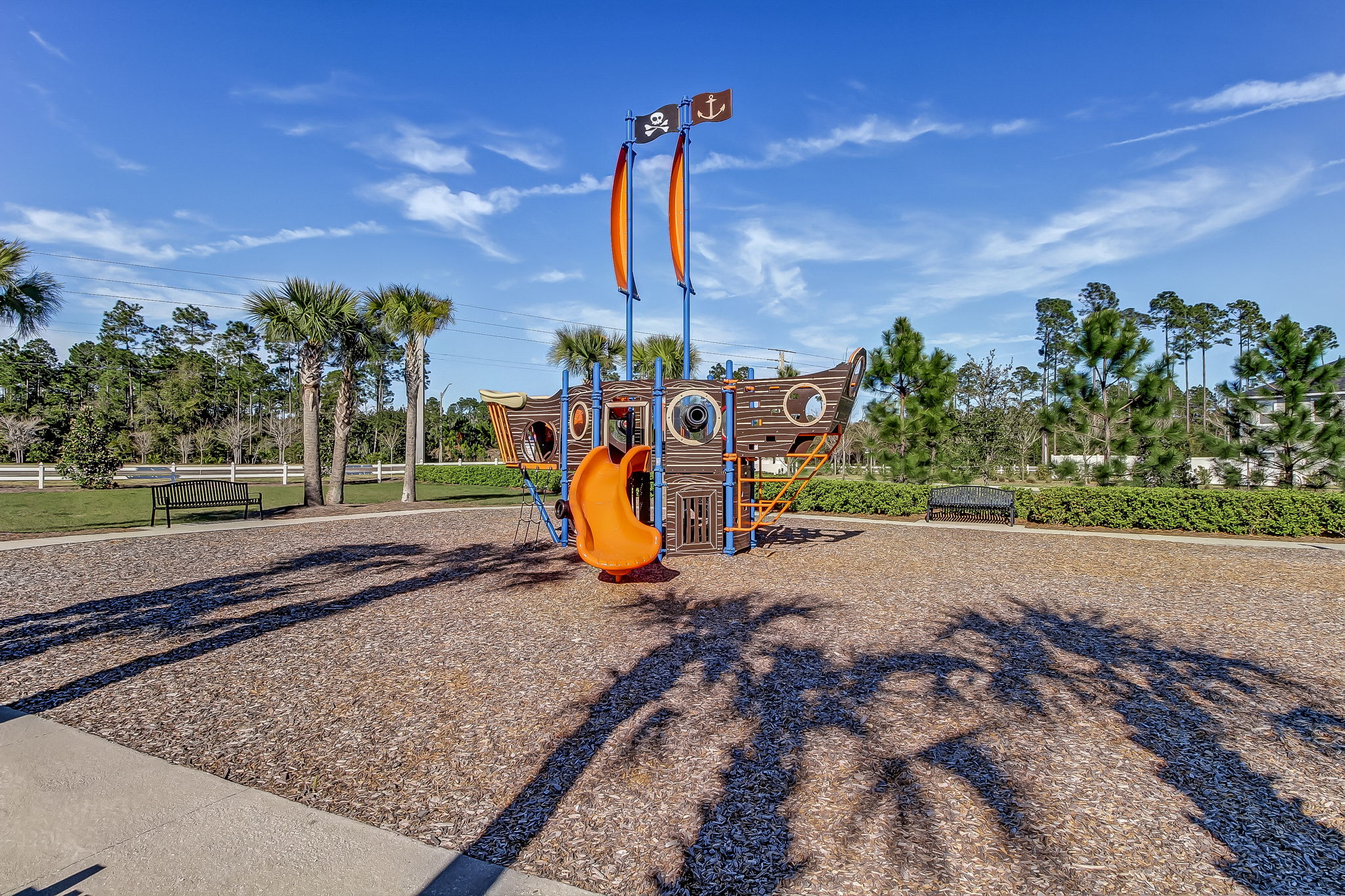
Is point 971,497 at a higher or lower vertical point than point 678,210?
lower

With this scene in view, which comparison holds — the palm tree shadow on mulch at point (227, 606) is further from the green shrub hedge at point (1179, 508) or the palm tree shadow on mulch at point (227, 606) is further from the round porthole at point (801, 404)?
the green shrub hedge at point (1179, 508)

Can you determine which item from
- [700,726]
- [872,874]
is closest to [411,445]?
[700,726]

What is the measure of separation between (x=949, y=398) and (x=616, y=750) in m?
18.3

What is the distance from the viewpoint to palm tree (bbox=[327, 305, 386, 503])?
20.8 m

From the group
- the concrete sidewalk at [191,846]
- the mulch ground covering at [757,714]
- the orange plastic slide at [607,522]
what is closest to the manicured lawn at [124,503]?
the mulch ground covering at [757,714]

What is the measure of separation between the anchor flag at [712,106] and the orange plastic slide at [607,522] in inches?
318

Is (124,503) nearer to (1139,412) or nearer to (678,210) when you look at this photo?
(678,210)

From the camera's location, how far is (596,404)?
36.2 feet

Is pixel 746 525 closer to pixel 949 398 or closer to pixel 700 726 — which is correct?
pixel 700 726

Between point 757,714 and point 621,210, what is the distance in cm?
1188

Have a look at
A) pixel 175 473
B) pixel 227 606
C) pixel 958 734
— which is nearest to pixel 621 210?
pixel 227 606

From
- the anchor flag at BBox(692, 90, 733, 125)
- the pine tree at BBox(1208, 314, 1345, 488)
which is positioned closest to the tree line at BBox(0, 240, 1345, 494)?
the pine tree at BBox(1208, 314, 1345, 488)

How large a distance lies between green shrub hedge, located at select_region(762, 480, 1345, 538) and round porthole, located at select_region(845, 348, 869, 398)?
7.89 meters

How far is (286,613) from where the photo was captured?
721cm
